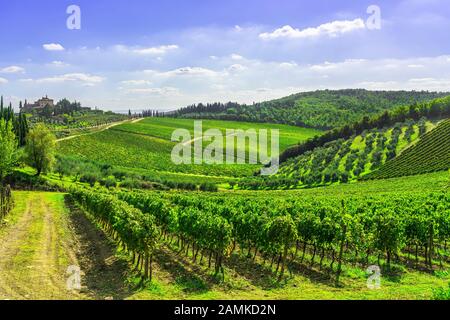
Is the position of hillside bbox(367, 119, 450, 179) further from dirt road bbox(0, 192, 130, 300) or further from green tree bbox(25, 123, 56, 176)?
dirt road bbox(0, 192, 130, 300)

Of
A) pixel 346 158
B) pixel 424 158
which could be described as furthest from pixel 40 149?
pixel 424 158

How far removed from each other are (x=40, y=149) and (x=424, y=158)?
101 metres

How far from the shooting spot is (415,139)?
458 ft

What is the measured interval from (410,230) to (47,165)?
81.6 m

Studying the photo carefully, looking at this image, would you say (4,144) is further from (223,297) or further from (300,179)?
(300,179)

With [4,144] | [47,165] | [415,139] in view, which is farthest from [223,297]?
[415,139]

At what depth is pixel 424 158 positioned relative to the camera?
4579 inches

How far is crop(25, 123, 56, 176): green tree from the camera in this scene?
93.1m

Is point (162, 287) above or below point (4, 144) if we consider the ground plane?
below

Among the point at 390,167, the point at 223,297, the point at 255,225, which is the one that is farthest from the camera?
the point at 390,167

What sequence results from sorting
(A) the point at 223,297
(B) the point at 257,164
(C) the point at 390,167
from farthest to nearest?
(B) the point at 257,164 < (C) the point at 390,167 < (A) the point at 223,297

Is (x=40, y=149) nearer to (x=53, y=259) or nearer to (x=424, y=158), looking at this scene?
(x=53, y=259)

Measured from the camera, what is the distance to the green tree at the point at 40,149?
305 ft

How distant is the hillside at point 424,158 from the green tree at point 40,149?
84.7m
